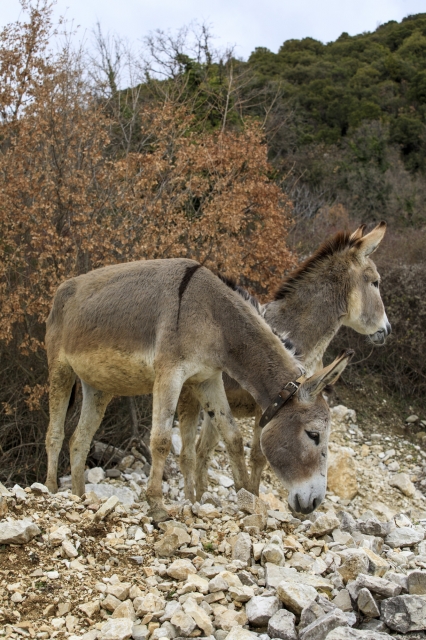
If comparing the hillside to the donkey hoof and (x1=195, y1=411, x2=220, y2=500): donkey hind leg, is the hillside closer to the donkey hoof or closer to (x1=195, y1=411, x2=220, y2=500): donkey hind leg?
(x1=195, y1=411, x2=220, y2=500): donkey hind leg

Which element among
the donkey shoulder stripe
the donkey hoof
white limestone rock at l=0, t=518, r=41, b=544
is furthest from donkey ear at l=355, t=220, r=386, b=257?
white limestone rock at l=0, t=518, r=41, b=544

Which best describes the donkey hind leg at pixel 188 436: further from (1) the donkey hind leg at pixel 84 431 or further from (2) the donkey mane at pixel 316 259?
(2) the donkey mane at pixel 316 259

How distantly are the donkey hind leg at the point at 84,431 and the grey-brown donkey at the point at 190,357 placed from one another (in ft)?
0.88

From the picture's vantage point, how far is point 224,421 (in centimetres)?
552

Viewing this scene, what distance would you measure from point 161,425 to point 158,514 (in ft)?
2.19

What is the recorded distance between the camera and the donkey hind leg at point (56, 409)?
20.8ft

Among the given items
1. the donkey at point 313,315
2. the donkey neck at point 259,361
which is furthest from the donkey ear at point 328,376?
the donkey at point 313,315

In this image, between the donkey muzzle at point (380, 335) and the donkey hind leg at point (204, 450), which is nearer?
the donkey hind leg at point (204, 450)

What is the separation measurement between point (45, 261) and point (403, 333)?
26.4 ft

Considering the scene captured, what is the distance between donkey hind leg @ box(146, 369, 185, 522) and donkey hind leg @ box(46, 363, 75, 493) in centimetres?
154

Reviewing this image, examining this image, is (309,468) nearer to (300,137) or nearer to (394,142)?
(300,137)

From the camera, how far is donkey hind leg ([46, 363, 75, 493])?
6336mm

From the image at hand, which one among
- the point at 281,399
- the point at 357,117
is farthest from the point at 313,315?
the point at 357,117

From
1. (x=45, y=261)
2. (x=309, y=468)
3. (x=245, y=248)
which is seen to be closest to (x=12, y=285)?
(x=45, y=261)
